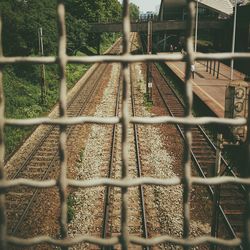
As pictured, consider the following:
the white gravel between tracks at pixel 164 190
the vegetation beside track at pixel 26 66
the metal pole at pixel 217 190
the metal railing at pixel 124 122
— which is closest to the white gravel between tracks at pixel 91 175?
the white gravel between tracks at pixel 164 190

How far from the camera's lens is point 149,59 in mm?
2043

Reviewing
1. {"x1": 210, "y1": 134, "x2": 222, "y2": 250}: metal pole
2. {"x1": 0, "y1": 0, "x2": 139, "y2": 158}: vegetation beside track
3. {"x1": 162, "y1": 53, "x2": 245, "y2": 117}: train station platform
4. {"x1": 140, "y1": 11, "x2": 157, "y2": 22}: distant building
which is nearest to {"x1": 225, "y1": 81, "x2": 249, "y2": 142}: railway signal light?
{"x1": 210, "y1": 134, "x2": 222, "y2": 250}: metal pole

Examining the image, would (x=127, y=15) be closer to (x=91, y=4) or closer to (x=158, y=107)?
(x=158, y=107)

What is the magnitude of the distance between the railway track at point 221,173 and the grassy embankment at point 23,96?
6879mm

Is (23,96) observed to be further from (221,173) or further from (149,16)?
(221,173)

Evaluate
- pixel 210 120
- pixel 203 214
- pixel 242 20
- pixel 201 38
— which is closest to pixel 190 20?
pixel 210 120

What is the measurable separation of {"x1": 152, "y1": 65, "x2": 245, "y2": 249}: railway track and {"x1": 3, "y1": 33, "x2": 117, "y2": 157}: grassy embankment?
6.88 meters

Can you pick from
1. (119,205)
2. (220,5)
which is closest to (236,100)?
(119,205)

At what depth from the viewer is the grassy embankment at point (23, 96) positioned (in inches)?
605

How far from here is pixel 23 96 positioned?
835 inches

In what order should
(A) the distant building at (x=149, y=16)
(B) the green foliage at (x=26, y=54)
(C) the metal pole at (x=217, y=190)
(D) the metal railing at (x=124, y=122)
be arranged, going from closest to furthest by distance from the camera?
(D) the metal railing at (x=124, y=122) < (C) the metal pole at (x=217, y=190) < (B) the green foliage at (x=26, y=54) < (A) the distant building at (x=149, y=16)

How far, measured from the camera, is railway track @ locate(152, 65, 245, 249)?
28.0 feet

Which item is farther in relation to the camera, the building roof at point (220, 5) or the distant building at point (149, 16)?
the building roof at point (220, 5)

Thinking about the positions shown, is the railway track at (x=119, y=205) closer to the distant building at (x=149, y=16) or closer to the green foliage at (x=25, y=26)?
the distant building at (x=149, y=16)
